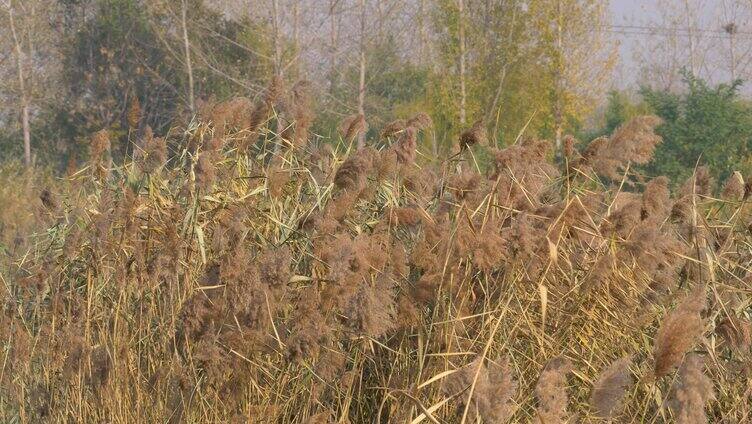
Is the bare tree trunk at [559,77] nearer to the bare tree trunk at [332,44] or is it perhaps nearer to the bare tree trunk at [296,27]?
the bare tree trunk at [332,44]

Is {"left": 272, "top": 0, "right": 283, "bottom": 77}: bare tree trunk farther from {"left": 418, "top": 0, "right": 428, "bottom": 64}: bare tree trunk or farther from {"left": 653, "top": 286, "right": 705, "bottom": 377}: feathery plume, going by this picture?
{"left": 653, "top": 286, "right": 705, "bottom": 377}: feathery plume

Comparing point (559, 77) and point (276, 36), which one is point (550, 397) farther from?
point (559, 77)

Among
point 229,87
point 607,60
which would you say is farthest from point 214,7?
point 607,60

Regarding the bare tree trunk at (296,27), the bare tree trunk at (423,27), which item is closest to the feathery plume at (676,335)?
the bare tree trunk at (296,27)

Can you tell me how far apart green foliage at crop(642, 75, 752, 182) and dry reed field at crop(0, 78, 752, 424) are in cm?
1318

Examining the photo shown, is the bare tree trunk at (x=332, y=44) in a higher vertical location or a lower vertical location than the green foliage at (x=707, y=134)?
higher

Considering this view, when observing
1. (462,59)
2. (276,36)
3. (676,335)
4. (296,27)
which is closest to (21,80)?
(276,36)

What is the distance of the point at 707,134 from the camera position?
16.5 metres

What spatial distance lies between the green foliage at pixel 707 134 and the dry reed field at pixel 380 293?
519 inches

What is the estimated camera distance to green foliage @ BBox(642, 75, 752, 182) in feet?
53.5

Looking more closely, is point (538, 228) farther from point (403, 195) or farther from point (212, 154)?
point (212, 154)

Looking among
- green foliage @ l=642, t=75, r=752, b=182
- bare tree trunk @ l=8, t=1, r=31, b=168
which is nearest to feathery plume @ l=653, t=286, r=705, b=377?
green foliage @ l=642, t=75, r=752, b=182

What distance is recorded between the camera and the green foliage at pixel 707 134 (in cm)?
1631

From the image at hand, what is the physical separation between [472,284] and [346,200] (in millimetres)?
446
